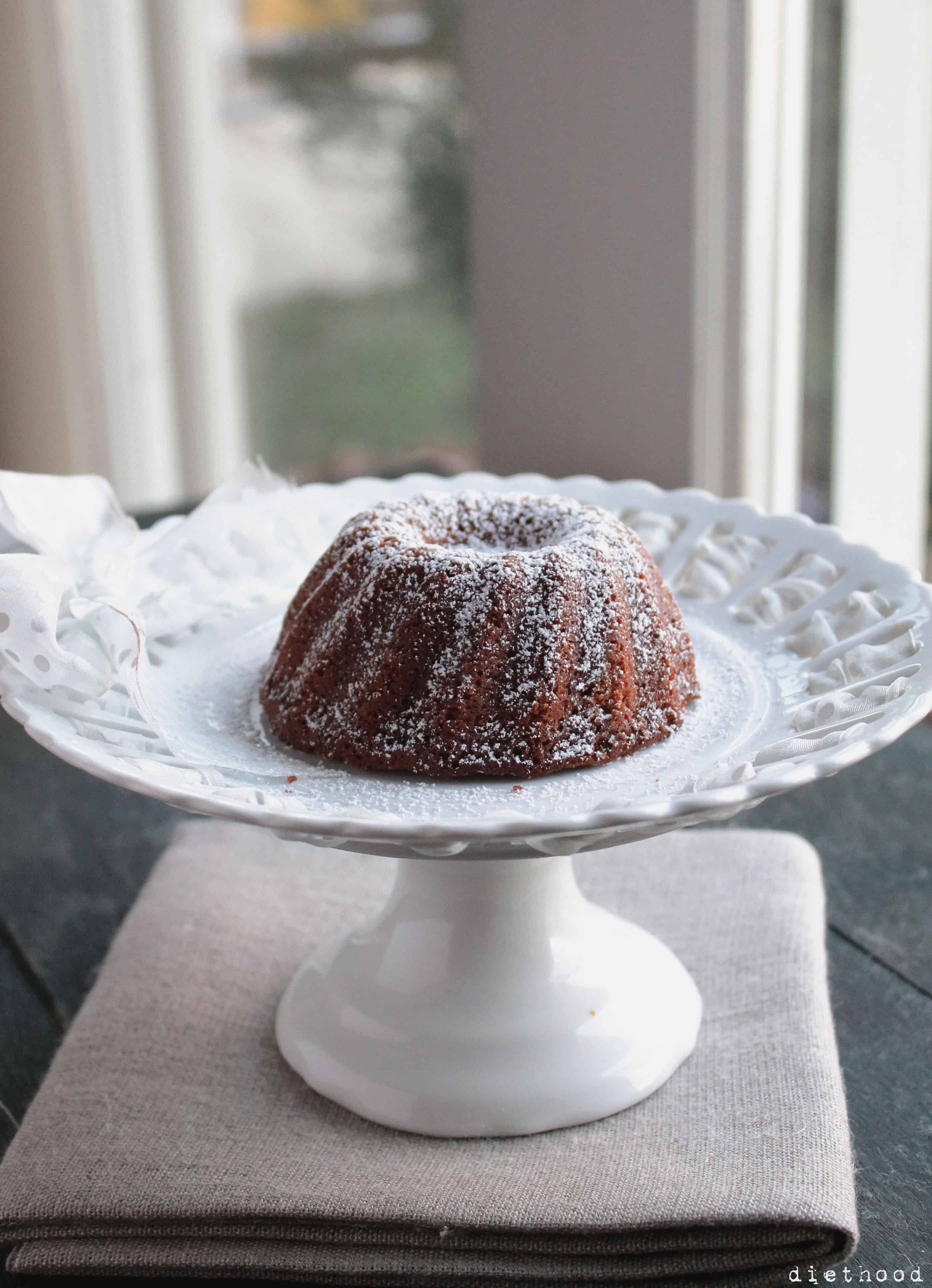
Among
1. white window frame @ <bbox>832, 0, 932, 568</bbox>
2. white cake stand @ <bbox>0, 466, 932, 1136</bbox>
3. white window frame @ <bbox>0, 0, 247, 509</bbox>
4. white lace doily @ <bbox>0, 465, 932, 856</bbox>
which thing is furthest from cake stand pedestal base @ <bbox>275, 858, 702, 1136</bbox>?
white window frame @ <bbox>0, 0, 247, 509</bbox>

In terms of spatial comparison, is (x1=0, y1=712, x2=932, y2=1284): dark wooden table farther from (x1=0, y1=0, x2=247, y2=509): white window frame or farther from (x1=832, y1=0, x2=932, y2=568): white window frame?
(x1=0, y1=0, x2=247, y2=509): white window frame

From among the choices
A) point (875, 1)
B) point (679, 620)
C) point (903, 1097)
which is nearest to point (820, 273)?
point (875, 1)

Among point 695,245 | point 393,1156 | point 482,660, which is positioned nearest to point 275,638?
point 482,660

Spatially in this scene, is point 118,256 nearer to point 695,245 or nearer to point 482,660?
point 695,245

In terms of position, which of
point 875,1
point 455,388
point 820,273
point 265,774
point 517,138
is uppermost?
point 875,1

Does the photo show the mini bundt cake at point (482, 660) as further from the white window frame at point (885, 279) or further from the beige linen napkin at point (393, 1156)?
the white window frame at point (885, 279)

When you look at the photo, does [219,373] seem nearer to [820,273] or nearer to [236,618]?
[820,273]
